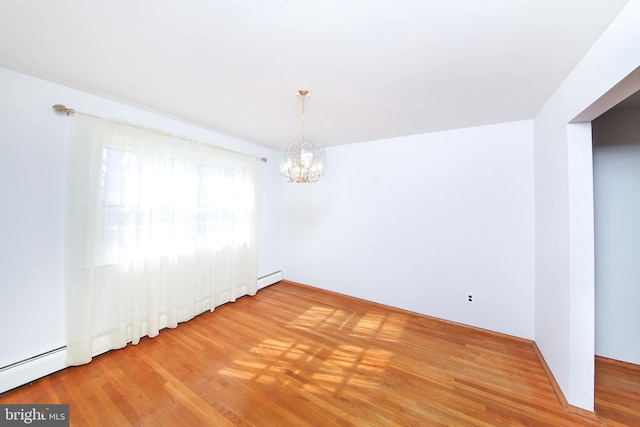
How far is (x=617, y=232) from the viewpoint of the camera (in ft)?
6.53

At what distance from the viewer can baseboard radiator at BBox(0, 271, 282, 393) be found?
161 cm

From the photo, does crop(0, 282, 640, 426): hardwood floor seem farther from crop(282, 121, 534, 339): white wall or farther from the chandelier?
the chandelier

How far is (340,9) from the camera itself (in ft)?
3.53

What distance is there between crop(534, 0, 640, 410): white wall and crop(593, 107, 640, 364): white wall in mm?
524

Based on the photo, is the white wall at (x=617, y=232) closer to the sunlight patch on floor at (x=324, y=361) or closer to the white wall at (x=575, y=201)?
the white wall at (x=575, y=201)

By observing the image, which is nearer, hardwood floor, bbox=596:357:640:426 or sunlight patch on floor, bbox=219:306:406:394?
hardwood floor, bbox=596:357:640:426

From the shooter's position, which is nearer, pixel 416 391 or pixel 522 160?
pixel 416 391

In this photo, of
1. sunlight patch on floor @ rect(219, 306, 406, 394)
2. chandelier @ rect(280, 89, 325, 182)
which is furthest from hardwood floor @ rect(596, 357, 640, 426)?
chandelier @ rect(280, 89, 325, 182)

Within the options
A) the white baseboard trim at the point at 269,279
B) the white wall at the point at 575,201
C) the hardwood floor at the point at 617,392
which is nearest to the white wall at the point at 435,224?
the white wall at the point at 575,201

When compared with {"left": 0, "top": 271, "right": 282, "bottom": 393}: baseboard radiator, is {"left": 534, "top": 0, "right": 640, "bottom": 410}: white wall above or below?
above

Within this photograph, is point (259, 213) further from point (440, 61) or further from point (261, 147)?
point (440, 61)

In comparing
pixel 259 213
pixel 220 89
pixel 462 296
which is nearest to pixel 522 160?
pixel 462 296

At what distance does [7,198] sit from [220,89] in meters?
1.79

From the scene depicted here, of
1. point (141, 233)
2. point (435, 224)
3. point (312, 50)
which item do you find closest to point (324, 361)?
point (435, 224)
